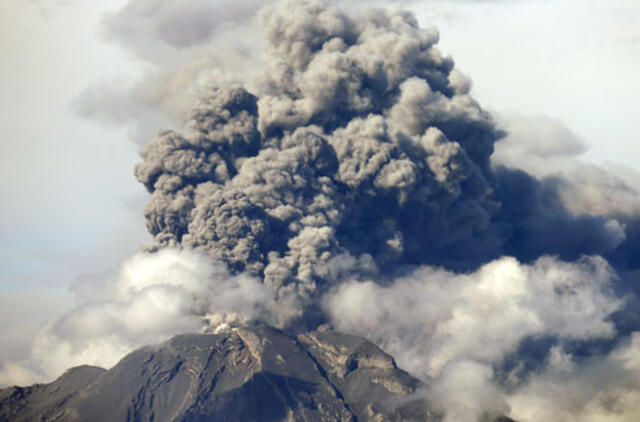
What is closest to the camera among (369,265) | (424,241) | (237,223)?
(237,223)

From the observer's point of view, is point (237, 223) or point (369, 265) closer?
point (237, 223)

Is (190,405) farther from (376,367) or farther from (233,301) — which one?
(376,367)

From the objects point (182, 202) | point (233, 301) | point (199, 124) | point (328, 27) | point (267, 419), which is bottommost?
point (267, 419)

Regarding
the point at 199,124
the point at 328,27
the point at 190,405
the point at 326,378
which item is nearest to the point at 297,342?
the point at 326,378
